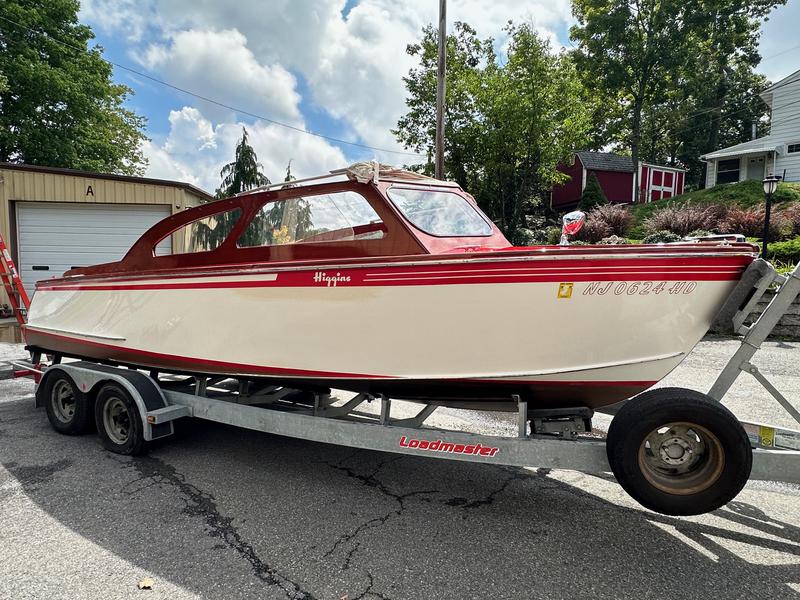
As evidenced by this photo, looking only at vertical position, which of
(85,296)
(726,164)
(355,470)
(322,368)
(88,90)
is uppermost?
(88,90)

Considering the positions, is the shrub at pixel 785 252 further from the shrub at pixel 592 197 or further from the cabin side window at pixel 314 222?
the shrub at pixel 592 197

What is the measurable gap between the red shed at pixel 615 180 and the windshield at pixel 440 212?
84.0ft

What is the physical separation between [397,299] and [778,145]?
2734 centimetres

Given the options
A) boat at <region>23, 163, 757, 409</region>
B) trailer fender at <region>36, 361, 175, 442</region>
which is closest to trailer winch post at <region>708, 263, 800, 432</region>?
boat at <region>23, 163, 757, 409</region>

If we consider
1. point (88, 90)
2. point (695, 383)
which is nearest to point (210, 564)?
point (695, 383)

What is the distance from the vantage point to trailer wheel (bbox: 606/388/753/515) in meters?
2.55

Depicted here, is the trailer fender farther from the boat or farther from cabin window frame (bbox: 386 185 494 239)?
cabin window frame (bbox: 386 185 494 239)

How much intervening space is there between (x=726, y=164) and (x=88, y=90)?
30845 mm

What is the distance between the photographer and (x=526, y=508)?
3.30 meters

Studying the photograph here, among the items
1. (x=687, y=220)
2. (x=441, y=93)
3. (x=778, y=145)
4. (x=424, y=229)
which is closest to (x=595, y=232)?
(x=687, y=220)

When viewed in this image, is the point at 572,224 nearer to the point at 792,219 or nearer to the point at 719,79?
the point at 792,219

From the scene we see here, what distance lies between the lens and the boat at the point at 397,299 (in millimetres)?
2723

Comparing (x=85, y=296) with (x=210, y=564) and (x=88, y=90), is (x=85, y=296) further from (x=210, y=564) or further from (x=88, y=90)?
(x=88, y=90)

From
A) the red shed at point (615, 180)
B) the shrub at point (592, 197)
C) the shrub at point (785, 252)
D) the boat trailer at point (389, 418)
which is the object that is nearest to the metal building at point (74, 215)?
the boat trailer at point (389, 418)
